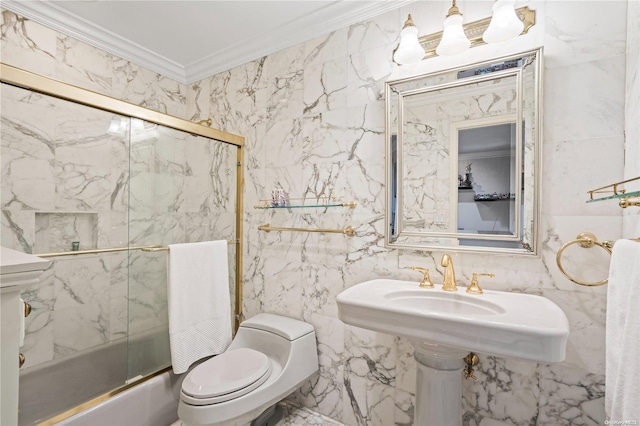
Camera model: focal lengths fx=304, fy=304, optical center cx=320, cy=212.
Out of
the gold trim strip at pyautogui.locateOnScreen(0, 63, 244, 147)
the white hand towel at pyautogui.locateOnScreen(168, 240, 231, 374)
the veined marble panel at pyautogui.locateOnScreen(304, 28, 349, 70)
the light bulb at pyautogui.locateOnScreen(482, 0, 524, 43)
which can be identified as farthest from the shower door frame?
the light bulb at pyautogui.locateOnScreen(482, 0, 524, 43)

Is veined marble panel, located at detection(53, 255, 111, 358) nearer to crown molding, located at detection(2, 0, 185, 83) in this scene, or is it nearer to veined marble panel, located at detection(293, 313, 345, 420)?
veined marble panel, located at detection(293, 313, 345, 420)

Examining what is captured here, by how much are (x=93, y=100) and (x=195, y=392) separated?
4.52 ft

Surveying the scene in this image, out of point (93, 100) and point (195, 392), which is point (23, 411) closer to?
point (195, 392)

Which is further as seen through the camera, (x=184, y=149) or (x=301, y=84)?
(x=301, y=84)

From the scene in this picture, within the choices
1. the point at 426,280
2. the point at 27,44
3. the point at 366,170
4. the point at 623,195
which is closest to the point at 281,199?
the point at 366,170

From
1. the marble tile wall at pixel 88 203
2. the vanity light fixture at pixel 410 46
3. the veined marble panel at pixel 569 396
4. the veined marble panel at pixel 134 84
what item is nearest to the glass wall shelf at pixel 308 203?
the marble tile wall at pixel 88 203

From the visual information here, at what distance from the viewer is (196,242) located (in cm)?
182

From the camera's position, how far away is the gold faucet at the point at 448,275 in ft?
4.41

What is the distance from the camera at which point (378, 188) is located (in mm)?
1633

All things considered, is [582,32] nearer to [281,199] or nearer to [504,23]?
[504,23]

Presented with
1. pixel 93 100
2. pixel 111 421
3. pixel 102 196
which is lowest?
pixel 111 421

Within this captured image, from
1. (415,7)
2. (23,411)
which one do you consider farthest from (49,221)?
(415,7)

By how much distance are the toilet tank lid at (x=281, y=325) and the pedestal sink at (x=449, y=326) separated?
532mm

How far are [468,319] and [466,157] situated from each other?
78 centimetres
